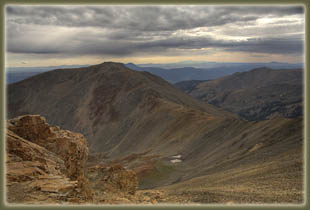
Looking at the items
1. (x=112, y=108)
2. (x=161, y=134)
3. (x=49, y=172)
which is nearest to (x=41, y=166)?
(x=49, y=172)

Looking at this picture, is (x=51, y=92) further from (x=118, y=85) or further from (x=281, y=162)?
(x=281, y=162)

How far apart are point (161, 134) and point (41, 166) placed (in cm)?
5065

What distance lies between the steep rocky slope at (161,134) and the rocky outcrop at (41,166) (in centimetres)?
469

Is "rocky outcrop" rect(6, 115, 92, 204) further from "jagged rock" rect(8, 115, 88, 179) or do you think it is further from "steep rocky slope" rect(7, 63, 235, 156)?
"steep rocky slope" rect(7, 63, 235, 156)

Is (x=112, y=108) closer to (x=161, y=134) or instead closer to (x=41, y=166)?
(x=161, y=134)

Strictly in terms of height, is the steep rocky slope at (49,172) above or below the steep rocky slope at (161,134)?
above

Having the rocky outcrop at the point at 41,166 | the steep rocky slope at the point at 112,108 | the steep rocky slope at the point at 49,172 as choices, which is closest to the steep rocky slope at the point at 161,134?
the steep rocky slope at the point at 112,108

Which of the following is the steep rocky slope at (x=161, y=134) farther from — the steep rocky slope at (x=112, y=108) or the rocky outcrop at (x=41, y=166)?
the rocky outcrop at (x=41, y=166)

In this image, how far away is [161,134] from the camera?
61.6 metres

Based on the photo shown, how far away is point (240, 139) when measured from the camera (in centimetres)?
4138

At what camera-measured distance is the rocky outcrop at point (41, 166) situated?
29.2 ft

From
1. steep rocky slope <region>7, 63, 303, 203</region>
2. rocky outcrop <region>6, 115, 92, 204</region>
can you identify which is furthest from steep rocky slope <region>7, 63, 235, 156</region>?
rocky outcrop <region>6, 115, 92, 204</region>

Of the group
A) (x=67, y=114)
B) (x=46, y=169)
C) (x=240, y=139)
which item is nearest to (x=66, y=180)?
(x=46, y=169)

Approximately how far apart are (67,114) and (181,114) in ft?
182
